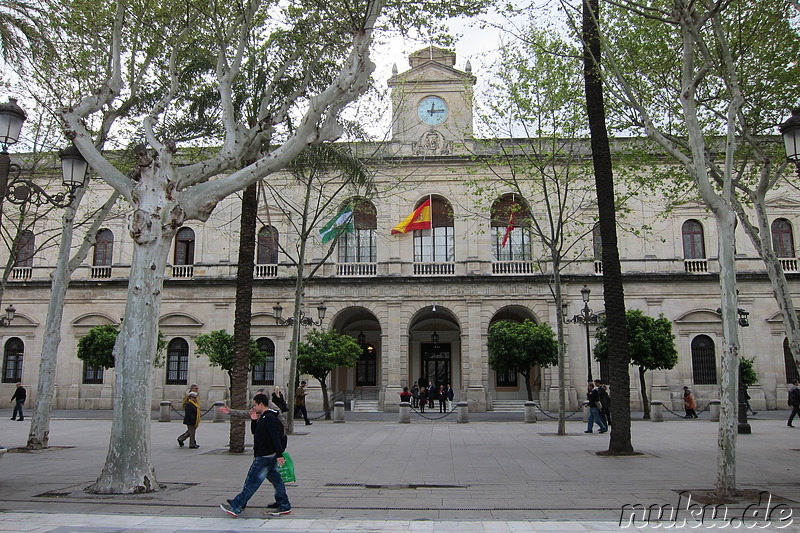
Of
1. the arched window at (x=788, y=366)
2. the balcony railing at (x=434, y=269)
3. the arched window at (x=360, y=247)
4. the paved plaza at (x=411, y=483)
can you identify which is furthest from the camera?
the arched window at (x=360, y=247)

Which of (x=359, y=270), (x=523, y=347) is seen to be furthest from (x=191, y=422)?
(x=359, y=270)

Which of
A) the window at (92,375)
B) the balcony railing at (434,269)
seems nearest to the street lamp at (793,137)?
the balcony railing at (434,269)

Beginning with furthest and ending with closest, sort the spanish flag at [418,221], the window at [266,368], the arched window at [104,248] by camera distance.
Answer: the arched window at [104,248]
the window at [266,368]
the spanish flag at [418,221]

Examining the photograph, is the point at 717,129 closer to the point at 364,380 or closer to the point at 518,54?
the point at 518,54

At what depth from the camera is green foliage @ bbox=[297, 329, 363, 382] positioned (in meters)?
25.0

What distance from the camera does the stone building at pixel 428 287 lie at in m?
29.6

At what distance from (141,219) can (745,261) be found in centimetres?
2921

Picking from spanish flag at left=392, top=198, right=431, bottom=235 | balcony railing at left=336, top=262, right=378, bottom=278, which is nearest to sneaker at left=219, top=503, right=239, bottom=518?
spanish flag at left=392, top=198, right=431, bottom=235

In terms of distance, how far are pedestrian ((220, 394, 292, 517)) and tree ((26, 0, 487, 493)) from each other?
2.22 metres

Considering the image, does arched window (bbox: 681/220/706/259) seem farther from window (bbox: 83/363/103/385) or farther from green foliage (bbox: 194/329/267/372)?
window (bbox: 83/363/103/385)

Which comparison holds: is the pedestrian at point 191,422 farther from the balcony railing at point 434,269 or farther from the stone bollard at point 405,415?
the balcony railing at point 434,269

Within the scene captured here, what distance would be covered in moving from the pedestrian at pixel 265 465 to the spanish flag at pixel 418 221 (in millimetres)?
22671

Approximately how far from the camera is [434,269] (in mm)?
31359

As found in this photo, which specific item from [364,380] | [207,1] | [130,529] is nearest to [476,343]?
[364,380]
